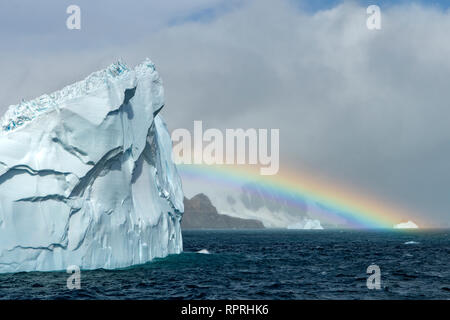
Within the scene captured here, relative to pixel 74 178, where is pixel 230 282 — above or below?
below

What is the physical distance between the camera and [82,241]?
29.4 m

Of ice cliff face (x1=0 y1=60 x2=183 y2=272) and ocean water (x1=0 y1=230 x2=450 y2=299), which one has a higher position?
ice cliff face (x1=0 y1=60 x2=183 y2=272)

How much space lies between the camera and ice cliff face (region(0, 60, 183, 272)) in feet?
92.6

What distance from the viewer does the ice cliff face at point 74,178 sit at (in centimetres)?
2823

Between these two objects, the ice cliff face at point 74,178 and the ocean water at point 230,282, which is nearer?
the ocean water at point 230,282

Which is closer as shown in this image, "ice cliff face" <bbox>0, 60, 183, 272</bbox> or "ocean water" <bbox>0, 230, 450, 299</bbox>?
"ocean water" <bbox>0, 230, 450, 299</bbox>

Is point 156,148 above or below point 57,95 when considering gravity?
below

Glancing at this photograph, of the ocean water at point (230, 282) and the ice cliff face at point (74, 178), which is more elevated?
the ice cliff face at point (74, 178)

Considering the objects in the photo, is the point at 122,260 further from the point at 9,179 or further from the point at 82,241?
the point at 9,179

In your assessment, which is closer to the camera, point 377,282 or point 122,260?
point 377,282

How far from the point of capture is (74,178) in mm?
28906

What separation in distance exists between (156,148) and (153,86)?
477 centimetres

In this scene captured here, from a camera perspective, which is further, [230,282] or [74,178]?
[230,282]

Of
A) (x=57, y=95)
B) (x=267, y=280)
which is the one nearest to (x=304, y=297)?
(x=267, y=280)
